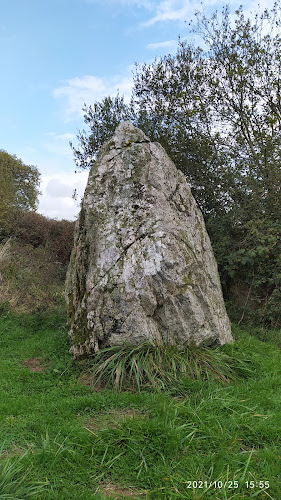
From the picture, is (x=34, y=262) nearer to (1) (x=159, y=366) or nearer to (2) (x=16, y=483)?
(1) (x=159, y=366)

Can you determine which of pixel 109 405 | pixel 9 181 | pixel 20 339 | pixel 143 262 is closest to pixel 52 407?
pixel 109 405

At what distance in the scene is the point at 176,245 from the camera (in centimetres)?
516

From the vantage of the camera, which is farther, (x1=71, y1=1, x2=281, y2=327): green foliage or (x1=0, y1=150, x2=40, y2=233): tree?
(x1=0, y1=150, x2=40, y2=233): tree

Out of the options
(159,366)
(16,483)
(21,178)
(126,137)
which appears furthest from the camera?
(21,178)

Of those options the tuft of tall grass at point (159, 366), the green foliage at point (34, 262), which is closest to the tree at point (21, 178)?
the green foliage at point (34, 262)

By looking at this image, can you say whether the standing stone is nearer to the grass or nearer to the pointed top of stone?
the pointed top of stone

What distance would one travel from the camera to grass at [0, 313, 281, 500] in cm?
258

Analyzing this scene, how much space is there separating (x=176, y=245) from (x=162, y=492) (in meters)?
3.19

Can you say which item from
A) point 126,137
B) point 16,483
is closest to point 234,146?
point 126,137

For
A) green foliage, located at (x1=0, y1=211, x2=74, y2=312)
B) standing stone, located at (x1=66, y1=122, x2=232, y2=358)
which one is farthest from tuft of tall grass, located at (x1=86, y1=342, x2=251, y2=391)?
green foliage, located at (x1=0, y1=211, x2=74, y2=312)

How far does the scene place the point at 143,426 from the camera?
3.14 meters

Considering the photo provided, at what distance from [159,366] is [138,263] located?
1.38 meters

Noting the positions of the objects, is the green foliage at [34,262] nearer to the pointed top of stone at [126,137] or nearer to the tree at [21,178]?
the pointed top of stone at [126,137]

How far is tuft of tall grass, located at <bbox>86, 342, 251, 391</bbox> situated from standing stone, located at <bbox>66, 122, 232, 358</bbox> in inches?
6.5
